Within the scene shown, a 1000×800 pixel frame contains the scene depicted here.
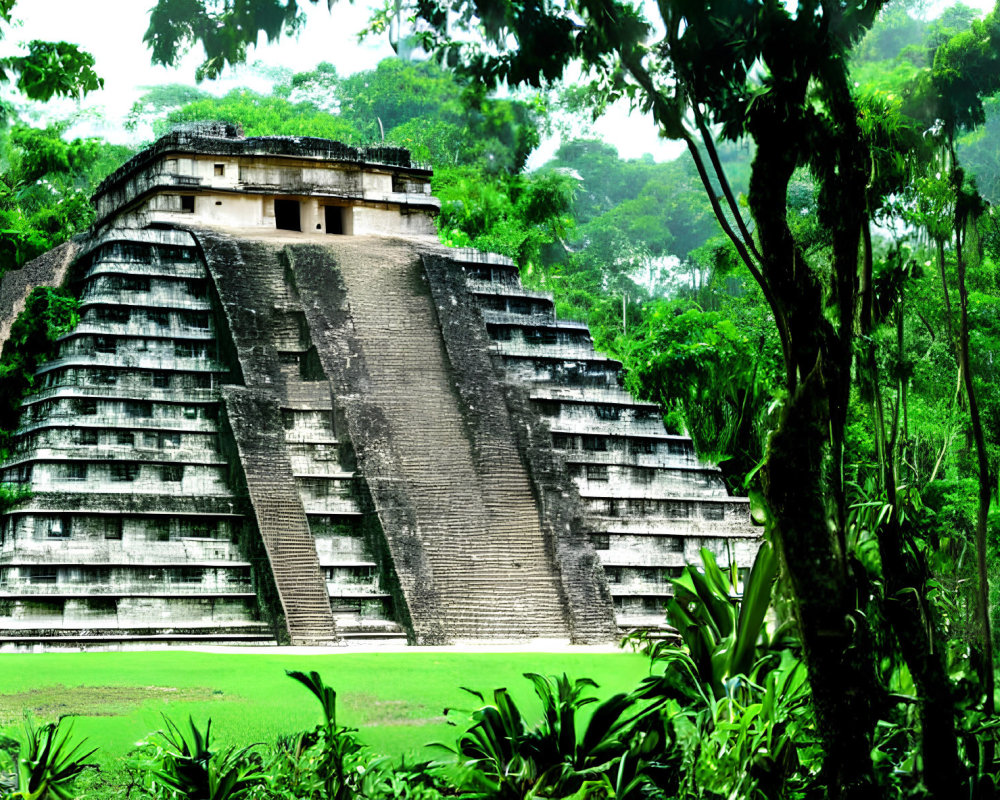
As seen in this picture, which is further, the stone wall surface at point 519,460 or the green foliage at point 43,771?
the stone wall surface at point 519,460

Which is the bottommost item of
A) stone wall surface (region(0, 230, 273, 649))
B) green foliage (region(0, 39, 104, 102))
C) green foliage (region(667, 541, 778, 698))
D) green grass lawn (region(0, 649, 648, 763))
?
green grass lawn (region(0, 649, 648, 763))

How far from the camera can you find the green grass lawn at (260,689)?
27.5ft

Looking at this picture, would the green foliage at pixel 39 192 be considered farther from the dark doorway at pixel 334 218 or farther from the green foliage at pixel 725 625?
the green foliage at pixel 725 625

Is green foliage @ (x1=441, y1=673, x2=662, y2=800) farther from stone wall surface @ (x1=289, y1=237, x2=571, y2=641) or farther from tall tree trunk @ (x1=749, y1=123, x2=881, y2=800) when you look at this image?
stone wall surface @ (x1=289, y1=237, x2=571, y2=641)

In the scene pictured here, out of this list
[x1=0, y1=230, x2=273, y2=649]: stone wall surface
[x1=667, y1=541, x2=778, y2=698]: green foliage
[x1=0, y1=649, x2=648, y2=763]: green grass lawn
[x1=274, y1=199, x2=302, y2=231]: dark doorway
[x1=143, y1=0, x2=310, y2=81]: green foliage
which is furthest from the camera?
[x1=274, y1=199, x2=302, y2=231]: dark doorway

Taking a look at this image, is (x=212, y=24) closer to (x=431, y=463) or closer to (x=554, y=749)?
(x=554, y=749)

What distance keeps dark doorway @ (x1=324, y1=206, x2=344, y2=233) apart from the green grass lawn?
28.7 ft

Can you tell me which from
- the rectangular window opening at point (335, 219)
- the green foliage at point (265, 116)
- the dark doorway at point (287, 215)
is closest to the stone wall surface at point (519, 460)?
the rectangular window opening at point (335, 219)

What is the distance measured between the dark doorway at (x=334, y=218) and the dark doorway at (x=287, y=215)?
41 cm

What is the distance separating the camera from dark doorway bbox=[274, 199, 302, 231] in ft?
63.7

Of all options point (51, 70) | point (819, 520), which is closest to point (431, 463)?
point (51, 70)

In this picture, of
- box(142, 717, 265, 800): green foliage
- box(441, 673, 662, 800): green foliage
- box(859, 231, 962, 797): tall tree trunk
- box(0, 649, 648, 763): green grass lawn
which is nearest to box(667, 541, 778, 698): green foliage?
box(441, 673, 662, 800): green foliage

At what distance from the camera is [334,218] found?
767 inches

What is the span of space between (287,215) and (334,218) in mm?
687
